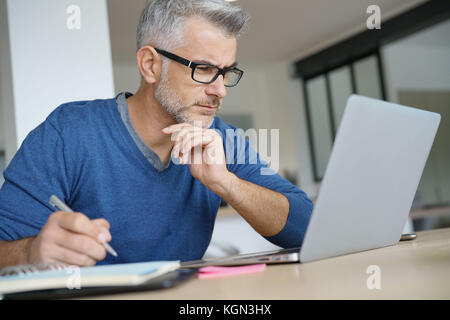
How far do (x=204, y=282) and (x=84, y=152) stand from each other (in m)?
0.64

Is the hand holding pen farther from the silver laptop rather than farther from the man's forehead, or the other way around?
the man's forehead

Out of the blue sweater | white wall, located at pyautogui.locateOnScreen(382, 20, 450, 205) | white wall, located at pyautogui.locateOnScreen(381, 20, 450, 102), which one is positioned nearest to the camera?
the blue sweater

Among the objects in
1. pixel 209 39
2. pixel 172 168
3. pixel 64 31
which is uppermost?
pixel 64 31

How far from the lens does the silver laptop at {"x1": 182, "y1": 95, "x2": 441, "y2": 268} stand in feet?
2.54

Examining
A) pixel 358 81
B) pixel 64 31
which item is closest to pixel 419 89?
pixel 358 81

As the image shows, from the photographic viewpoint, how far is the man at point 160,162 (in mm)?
1104

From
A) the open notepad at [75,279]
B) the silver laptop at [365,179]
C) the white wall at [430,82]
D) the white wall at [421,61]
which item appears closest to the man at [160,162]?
the silver laptop at [365,179]

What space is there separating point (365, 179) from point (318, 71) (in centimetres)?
664

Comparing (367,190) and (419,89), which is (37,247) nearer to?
(367,190)

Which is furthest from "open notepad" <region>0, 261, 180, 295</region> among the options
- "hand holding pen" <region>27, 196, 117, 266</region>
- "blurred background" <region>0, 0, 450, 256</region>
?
"blurred background" <region>0, 0, 450, 256</region>

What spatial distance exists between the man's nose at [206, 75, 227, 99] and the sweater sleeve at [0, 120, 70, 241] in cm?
40

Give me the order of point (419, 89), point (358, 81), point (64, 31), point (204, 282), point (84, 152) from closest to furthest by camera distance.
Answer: point (204, 282)
point (84, 152)
point (64, 31)
point (358, 81)
point (419, 89)

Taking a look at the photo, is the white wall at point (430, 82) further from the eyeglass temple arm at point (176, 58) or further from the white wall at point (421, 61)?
the eyeglass temple arm at point (176, 58)

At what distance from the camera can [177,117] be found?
1.39m
